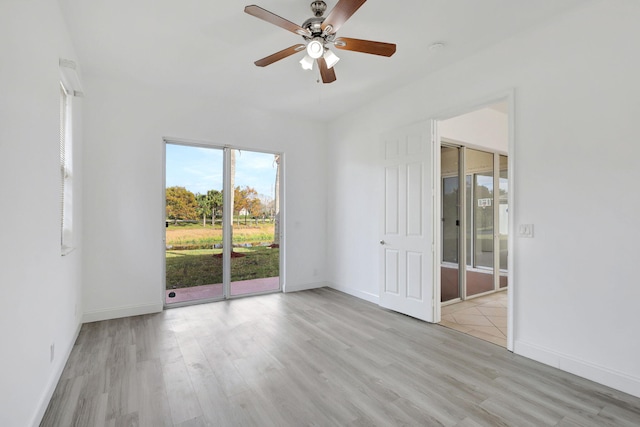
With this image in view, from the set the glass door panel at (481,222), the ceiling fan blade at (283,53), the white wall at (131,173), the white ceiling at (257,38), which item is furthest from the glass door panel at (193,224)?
the glass door panel at (481,222)

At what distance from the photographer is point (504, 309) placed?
4258mm

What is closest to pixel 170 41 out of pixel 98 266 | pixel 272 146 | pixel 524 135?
pixel 272 146

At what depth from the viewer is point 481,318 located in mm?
3910

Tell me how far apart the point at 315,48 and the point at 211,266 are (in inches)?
139

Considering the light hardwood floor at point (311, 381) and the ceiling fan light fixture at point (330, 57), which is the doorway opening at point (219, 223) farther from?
the ceiling fan light fixture at point (330, 57)

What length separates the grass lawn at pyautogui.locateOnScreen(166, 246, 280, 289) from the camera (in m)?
4.45

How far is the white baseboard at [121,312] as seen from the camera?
3741 millimetres

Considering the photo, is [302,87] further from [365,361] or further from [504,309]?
[504,309]

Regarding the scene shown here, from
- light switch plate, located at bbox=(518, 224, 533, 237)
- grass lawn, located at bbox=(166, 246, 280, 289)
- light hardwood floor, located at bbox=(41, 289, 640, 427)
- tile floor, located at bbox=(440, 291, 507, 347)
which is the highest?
light switch plate, located at bbox=(518, 224, 533, 237)

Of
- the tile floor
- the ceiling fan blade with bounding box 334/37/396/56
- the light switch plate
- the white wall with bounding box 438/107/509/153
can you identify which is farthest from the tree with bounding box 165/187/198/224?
the light switch plate

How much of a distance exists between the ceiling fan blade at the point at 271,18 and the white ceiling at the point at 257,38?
0.95 feet

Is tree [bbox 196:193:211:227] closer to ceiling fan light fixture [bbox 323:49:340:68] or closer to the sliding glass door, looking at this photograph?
ceiling fan light fixture [bbox 323:49:340:68]

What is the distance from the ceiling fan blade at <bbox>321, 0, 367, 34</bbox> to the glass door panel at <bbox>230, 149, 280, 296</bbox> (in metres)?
2.96

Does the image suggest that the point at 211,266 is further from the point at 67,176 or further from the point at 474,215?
the point at 474,215
